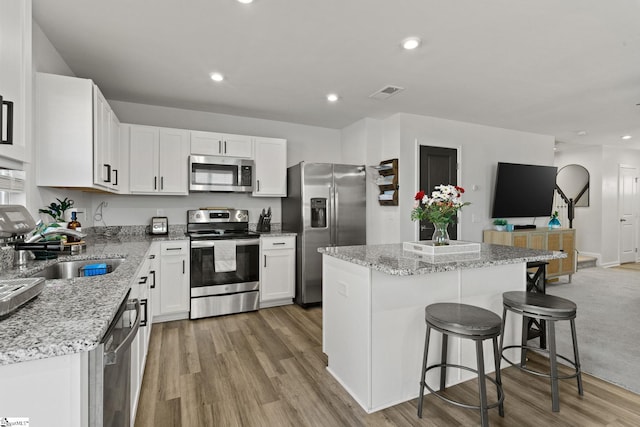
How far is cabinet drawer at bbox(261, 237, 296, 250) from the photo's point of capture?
12.8 feet

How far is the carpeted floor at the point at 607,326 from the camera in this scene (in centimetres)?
244

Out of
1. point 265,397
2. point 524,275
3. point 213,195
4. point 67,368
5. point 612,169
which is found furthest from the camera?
point 612,169

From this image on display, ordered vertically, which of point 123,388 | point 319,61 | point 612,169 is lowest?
point 123,388

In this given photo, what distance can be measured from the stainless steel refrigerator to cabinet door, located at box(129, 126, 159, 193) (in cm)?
170

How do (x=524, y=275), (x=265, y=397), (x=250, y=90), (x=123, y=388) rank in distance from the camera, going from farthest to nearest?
(x=250, y=90) < (x=524, y=275) < (x=265, y=397) < (x=123, y=388)

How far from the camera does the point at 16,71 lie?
1.45 meters

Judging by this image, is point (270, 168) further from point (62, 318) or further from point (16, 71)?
point (62, 318)

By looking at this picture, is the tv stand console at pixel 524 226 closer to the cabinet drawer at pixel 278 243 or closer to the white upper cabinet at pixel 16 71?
the cabinet drawer at pixel 278 243

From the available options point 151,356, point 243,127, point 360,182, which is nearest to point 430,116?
point 360,182

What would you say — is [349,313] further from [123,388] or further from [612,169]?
[612,169]

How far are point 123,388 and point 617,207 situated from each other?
906 centimetres

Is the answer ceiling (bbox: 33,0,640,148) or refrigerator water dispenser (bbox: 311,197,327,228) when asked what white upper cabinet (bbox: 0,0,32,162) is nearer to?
ceiling (bbox: 33,0,640,148)

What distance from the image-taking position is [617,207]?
673cm

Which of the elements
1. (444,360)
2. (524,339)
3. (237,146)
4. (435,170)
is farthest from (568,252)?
(237,146)
